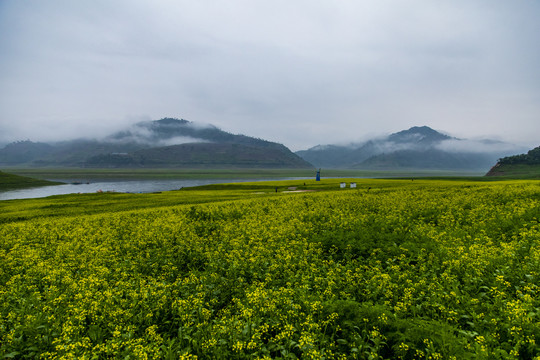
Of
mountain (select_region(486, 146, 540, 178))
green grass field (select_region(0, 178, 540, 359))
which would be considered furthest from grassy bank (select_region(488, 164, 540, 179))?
green grass field (select_region(0, 178, 540, 359))

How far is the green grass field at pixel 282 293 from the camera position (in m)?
5.87

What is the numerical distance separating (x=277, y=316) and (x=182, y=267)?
6.36m

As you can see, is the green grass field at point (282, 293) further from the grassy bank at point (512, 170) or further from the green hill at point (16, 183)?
the grassy bank at point (512, 170)

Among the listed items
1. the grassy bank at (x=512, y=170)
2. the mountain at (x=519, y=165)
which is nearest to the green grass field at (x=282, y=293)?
the grassy bank at (x=512, y=170)

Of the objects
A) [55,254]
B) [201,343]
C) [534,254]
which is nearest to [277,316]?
A: [201,343]

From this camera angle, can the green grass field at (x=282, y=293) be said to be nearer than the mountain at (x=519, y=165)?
Yes

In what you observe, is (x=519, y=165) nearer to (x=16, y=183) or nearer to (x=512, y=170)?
(x=512, y=170)

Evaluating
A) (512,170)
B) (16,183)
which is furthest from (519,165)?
(16,183)

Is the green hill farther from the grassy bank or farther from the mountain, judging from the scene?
the mountain

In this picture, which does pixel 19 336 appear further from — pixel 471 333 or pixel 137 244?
pixel 471 333

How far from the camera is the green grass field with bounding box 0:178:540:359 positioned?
5.87 m

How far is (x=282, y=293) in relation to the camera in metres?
7.93

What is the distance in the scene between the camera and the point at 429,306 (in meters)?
7.28

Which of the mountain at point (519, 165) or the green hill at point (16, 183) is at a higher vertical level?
the mountain at point (519, 165)
